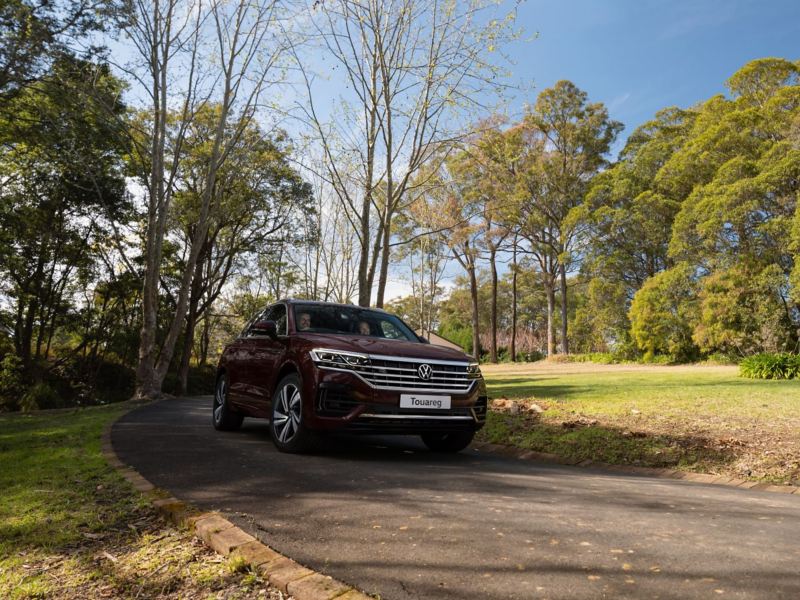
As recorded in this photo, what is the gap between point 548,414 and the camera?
8.77 m

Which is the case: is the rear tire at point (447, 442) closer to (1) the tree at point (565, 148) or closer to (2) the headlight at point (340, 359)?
(2) the headlight at point (340, 359)

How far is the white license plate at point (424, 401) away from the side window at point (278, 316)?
5.98ft

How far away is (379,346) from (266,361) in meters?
1.73

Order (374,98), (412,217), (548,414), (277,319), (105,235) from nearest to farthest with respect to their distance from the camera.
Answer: (277,319) → (548,414) → (374,98) → (105,235) → (412,217)

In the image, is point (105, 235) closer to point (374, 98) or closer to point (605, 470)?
point (374, 98)

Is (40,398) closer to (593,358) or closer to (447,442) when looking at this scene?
(447,442)

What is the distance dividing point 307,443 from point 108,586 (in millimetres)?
3094

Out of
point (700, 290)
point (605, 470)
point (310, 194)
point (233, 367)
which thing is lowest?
point (605, 470)

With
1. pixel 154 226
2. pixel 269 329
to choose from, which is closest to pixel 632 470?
pixel 269 329

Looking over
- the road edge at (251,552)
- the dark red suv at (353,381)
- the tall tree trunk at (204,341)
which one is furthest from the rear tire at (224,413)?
the tall tree trunk at (204,341)

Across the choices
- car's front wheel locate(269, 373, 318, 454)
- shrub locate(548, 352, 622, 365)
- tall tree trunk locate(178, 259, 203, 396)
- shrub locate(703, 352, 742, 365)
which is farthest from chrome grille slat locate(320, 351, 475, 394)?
shrub locate(548, 352, 622, 365)

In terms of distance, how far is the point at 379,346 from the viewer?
5605 millimetres

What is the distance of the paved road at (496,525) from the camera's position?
8.27ft

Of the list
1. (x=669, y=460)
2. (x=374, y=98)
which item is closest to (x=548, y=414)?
(x=669, y=460)
